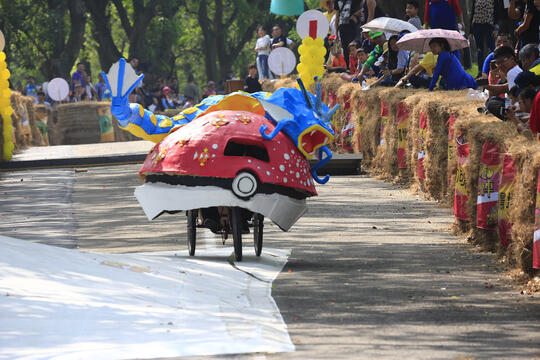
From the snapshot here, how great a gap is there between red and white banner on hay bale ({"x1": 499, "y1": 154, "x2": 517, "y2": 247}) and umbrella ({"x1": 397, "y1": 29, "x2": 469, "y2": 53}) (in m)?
7.70

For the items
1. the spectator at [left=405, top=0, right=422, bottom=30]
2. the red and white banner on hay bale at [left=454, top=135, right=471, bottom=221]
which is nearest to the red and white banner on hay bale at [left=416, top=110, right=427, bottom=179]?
the red and white banner on hay bale at [left=454, top=135, right=471, bottom=221]

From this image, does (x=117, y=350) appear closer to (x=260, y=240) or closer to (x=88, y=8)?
(x=260, y=240)

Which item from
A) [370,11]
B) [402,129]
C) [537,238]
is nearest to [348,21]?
[370,11]

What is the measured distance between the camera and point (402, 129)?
19188 mm

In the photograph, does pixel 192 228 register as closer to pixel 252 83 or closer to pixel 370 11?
pixel 370 11

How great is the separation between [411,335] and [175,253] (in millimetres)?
4662

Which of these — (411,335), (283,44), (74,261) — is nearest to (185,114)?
(74,261)

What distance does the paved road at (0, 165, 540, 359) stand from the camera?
754cm

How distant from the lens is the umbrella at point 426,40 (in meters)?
18.4

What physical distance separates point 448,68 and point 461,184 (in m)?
4.93

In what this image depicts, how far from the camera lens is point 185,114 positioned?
38.6 ft

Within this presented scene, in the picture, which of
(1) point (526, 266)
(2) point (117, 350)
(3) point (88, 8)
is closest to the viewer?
(2) point (117, 350)

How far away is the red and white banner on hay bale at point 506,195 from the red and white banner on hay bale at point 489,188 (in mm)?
517

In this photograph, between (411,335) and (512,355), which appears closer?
(512,355)
